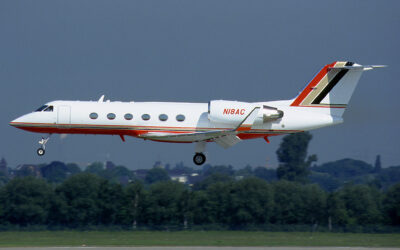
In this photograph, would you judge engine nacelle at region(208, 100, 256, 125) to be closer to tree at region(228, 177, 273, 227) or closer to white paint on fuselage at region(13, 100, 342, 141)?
white paint on fuselage at region(13, 100, 342, 141)

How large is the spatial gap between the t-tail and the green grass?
845 cm

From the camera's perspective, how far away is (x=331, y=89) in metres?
41.2

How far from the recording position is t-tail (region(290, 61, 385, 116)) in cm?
4091

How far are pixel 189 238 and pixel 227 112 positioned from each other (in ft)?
34.3

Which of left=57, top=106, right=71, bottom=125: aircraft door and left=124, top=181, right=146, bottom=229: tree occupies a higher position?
left=57, top=106, right=71, bottom=125: aircraft door

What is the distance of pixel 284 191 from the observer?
79062 millimetres

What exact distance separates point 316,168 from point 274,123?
152 metres

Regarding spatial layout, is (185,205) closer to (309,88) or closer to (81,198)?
(81,198)

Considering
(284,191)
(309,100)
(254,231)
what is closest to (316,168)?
(284,191)

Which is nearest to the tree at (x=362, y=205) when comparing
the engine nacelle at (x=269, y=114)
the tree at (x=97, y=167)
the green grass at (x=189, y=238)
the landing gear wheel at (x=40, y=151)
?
the green grass at (x=189, y=238)

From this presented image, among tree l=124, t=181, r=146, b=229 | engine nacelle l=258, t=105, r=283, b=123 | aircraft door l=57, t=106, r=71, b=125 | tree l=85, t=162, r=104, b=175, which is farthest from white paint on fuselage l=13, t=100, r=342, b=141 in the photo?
tree l=85, t=162, r=104, b=175

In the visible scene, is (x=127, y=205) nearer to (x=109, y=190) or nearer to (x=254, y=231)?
(x=109, y=190)

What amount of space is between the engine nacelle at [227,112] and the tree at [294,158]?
118m

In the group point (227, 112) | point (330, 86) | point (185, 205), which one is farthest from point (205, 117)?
point (185, 205)
